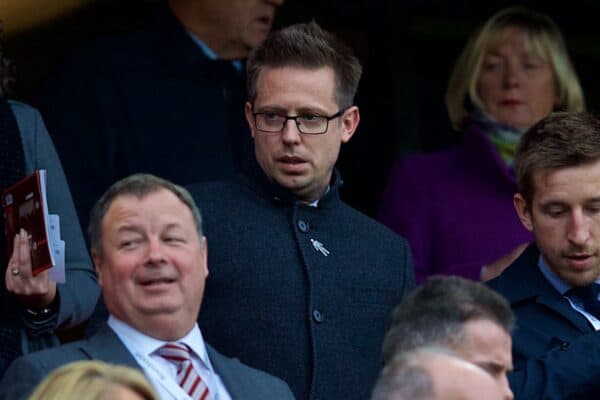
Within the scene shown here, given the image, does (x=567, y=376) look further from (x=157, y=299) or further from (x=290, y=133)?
(x=157, y=299)

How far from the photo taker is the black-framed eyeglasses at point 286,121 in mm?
5797

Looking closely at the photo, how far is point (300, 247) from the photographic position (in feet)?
19.1

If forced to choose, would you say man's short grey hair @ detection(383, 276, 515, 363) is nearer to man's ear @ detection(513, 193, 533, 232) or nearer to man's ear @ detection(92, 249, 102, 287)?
man's ear @ detection(92, 249, 102, 287)

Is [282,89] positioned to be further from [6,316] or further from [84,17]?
[84,17]

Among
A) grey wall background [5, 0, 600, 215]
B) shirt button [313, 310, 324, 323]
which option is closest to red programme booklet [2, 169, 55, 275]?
shirt button [313, 310, 324, 323]

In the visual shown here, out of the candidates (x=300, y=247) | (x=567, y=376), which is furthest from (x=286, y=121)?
(x=567, y=376)

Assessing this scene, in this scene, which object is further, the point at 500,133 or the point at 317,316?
the point at 500,133

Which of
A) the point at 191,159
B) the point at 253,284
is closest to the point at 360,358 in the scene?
the point at 253,284

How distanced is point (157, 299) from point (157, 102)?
1.73m

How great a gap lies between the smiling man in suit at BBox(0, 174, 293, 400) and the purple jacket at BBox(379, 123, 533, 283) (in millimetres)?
1690

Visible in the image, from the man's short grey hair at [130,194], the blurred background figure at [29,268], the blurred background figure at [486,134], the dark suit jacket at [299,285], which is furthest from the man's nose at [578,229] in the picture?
the blurred background figure at [29,268]

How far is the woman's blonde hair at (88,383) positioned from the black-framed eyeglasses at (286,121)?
5.55ft

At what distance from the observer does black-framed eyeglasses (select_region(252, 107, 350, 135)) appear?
580 cm

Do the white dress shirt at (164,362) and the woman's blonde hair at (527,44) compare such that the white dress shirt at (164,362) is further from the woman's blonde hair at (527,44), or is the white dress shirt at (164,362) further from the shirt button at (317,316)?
the woman's blonde hair at (527,44)
